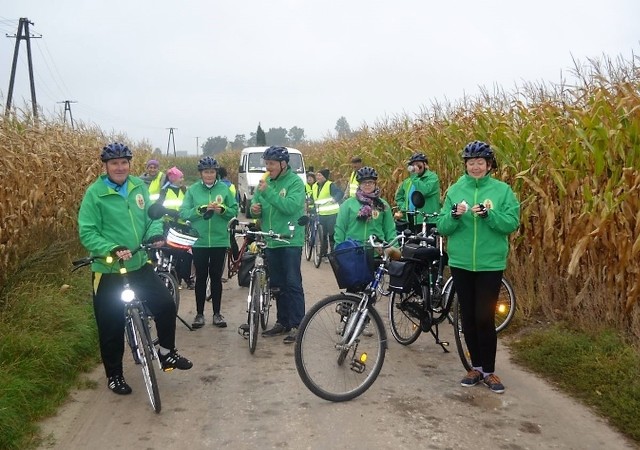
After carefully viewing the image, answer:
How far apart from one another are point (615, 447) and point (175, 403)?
3268mm

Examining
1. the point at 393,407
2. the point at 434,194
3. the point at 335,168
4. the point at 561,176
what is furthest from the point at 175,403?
the point at 335,168

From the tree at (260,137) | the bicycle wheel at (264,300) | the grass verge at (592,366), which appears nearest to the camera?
the grass verge at (592,366)

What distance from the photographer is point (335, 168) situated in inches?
904

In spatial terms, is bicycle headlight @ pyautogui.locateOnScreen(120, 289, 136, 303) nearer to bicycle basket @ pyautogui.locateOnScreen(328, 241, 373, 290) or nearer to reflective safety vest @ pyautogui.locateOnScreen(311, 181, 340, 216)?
bicycle basket @ pyautogui.locateOnScreen(328, 241, 373, 290)

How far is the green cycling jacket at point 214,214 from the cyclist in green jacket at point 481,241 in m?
3.01

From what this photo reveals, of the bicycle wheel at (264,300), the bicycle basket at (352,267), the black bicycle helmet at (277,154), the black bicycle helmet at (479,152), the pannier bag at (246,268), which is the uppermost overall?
the black bicycle helmet at (277,154)

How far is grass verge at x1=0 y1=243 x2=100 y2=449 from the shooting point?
454 cm

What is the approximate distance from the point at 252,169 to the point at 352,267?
17120 millimetres

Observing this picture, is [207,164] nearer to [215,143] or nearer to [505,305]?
[505,305]

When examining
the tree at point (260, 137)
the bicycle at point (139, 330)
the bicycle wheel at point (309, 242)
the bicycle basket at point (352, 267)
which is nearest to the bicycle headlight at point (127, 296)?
the bicycle at point (139, 330)

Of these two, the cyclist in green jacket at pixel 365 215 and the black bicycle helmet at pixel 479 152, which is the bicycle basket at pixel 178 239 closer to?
the cyclist in green jacket at pixel 365 215

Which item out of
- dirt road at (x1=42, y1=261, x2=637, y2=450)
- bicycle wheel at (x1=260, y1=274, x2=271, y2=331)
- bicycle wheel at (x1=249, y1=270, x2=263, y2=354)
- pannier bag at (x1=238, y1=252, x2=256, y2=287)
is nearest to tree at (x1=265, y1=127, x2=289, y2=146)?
pannier bag at (x1=238, y1=252, x2=256, y2=287)

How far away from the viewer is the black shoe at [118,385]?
5297mm

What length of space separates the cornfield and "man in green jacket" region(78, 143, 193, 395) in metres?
2.30
